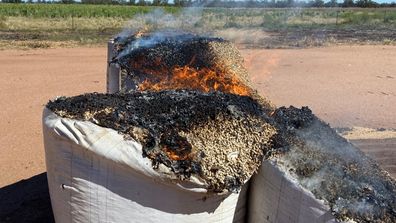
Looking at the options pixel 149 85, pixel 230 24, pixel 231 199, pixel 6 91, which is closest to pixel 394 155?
pixel 149 85

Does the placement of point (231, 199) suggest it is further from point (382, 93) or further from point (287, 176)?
point (382, 93)

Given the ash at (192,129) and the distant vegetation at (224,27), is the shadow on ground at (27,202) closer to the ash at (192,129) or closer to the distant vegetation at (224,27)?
the ash at (192,129)

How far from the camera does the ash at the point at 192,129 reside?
287 cm

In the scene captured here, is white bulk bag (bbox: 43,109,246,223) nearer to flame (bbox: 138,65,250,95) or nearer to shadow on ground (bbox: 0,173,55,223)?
shadow on ground (bbox: 0,173,55,223)

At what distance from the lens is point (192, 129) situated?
3043 mm

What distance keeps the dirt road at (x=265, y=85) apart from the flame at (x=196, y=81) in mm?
1742

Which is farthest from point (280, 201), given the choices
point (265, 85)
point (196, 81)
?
point (265, 85)

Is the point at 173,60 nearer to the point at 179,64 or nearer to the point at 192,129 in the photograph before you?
the point at 179,64

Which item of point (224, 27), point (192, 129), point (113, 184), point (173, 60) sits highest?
point (173, 60)

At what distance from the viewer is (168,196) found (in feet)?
9.34

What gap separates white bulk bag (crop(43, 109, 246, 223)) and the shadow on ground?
1490 mm

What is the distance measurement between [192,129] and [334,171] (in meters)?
0.84

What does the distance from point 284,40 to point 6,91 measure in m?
13.7

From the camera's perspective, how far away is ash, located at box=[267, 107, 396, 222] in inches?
108
